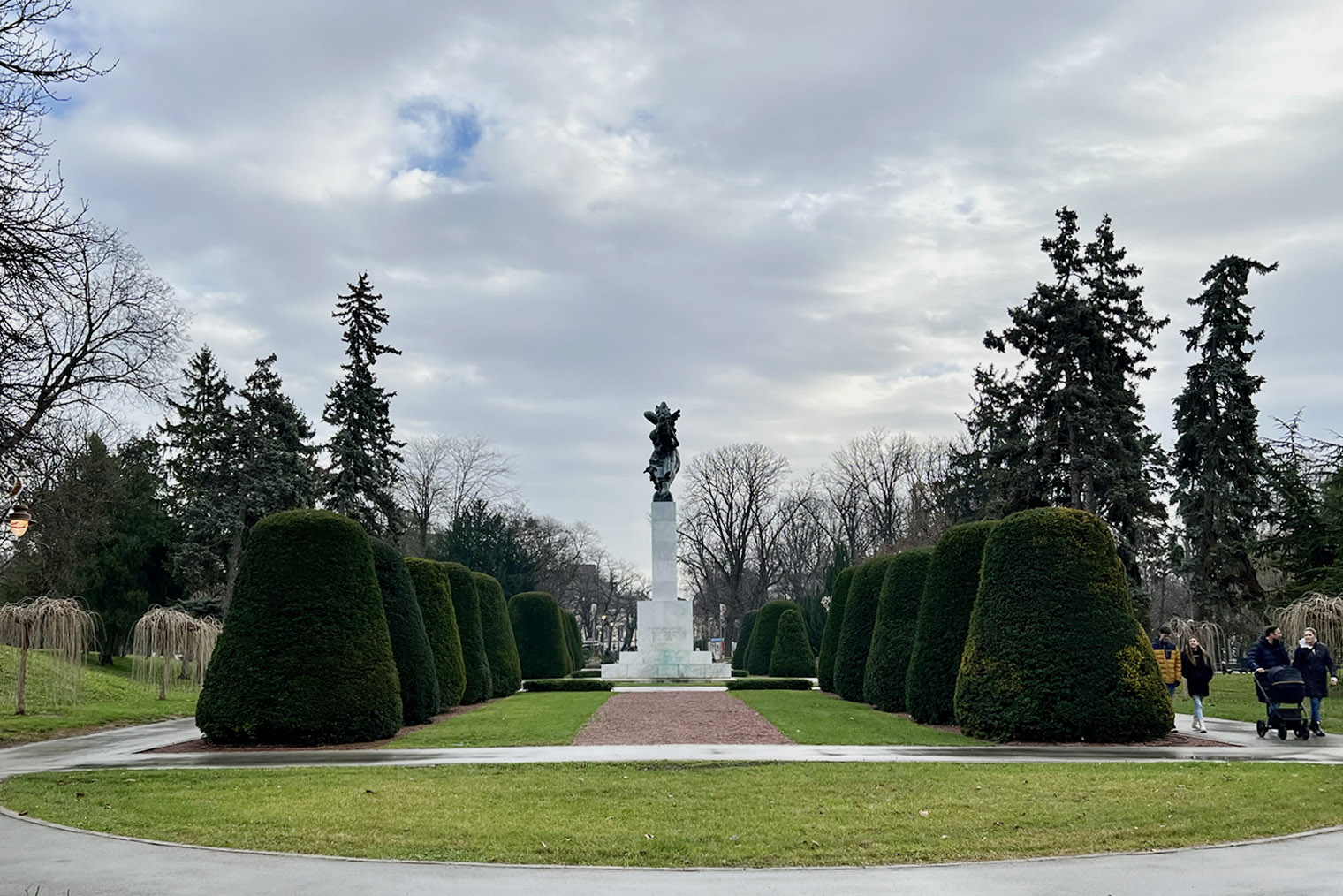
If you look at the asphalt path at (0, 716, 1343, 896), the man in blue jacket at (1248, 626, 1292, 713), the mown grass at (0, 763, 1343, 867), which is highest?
the man in blue jacket at (1248, 626, 1292, 713)

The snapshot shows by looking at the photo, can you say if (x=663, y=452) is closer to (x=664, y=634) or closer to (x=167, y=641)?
(x=664, y=634)

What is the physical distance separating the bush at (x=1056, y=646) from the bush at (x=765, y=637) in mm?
26287

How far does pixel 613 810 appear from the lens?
9680 mm

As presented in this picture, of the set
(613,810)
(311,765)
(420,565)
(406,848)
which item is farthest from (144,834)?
(420,565)

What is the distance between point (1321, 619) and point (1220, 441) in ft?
54.7

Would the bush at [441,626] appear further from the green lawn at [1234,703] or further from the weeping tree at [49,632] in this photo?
the green lawn at [1234,703]

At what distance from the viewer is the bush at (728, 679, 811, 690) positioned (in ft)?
107

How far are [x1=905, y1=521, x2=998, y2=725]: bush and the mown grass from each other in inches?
249

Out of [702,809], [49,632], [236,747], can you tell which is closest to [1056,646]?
[702,809]

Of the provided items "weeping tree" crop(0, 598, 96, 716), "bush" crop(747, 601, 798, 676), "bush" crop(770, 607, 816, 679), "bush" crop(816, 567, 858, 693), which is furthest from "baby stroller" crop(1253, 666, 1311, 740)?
"bush" crop(747, 601, 798, 676)

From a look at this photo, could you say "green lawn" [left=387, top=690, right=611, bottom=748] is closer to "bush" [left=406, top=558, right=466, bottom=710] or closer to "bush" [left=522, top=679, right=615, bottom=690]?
"bush" [left=406, top=558, right=466, bottom=710]

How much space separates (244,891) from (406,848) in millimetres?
1515

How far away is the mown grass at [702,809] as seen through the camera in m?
8.14

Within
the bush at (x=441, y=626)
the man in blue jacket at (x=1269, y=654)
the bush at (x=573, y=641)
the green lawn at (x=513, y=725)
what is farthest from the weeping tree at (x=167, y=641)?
the man in blue jacket at (x=1269, y=654)
